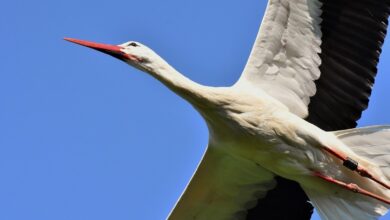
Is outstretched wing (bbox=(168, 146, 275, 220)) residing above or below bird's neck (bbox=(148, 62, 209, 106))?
below

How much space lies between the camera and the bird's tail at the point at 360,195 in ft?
Answer: 34.8

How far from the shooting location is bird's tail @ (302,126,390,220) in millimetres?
10602

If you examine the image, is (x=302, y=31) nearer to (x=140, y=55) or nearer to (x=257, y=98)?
(x=257, y=98)

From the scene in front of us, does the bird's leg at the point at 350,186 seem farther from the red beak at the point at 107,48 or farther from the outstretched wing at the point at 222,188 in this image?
the red beak at the point at 107,48

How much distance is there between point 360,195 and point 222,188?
1491 mm

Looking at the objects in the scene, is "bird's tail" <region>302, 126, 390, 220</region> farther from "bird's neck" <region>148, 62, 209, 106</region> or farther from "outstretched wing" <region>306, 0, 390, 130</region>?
"bird's neck" <region>148, 62, 209, 106</region>

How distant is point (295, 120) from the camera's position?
1052 centimetres

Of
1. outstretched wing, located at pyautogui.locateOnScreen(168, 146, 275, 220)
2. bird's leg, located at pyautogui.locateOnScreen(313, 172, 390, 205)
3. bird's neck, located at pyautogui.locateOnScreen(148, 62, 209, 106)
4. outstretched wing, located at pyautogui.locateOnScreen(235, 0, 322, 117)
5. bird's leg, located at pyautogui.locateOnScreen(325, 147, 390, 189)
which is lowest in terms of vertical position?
outstretched wing, located at pyautogui.locateOnScreen(168, 146, 275, 220)

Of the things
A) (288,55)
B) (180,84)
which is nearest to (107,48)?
(180,84)

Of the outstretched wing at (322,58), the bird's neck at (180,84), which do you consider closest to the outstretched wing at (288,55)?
the outstretched wing at (322,58)

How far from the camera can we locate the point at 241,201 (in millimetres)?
11602

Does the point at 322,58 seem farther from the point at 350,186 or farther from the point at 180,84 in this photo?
the point at 180,84

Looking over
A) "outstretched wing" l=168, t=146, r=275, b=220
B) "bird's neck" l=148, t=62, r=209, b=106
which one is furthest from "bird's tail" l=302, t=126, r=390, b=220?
"bird's neck" l=148, t=62, r=209, b=106

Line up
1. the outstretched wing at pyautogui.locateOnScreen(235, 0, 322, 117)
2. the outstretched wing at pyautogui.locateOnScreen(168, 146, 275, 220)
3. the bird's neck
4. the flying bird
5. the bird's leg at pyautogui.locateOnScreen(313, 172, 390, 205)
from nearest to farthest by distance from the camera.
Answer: the bird's neck < the flying bird < the bird's leg at pyautogui.locateOnScreen(313, 172, 390, 205) < the outstretched wing at pyautogui.locateOnScreen(235, 0, 322, 117) < the outstretched wing at pyautogui.locateOnScreen(168, 146, 275, 220)
